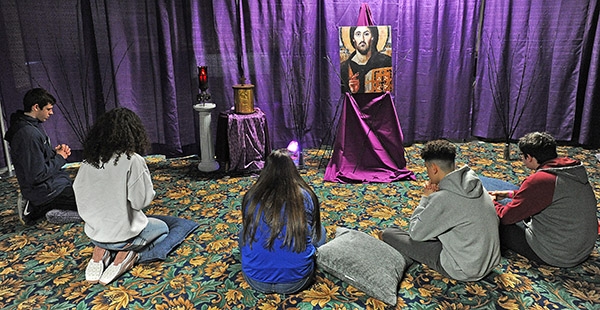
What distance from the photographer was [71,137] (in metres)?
4.61

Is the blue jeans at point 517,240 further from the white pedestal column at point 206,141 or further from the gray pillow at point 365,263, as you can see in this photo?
the white pedestal column at point 206,141

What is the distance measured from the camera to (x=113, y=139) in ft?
8.22

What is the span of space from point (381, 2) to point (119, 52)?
2.62 metres

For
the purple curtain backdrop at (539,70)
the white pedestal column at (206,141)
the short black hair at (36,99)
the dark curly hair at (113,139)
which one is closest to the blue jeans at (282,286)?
the dark curly hair at (113,139)

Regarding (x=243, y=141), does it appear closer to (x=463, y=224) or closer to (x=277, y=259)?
(x=277, y=259)

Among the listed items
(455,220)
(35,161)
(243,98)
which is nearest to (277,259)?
(455,220)

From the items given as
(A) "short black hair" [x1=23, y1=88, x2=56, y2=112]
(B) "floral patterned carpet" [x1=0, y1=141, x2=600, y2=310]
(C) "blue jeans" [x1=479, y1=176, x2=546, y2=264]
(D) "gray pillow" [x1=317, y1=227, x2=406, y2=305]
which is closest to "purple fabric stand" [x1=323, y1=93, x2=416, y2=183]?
(B) "floral patterned carpet" [x1=0, y1=141, x2=600, y2=310]

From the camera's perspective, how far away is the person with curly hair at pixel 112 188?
2.49 metres

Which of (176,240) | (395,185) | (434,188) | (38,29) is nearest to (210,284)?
(176,240)

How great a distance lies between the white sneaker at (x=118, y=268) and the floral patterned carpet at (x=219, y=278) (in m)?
0.04

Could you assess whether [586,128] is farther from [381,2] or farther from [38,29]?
[38,29]

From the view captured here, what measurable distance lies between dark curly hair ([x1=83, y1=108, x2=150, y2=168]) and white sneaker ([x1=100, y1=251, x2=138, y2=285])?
55cm

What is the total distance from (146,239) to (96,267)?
0.99ft

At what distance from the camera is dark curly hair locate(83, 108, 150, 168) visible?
98.0 inches
